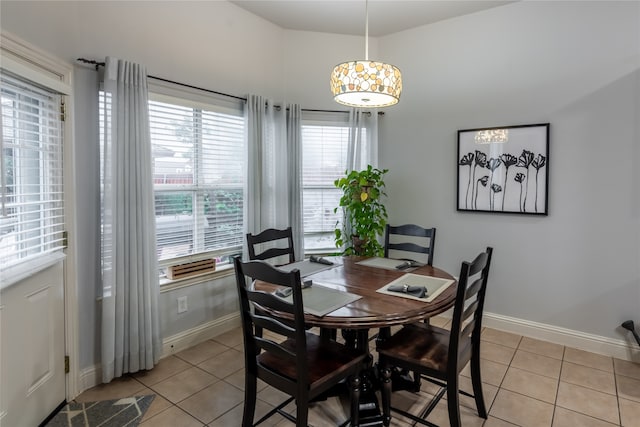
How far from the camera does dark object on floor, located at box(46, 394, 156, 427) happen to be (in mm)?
2098

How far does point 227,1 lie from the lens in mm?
3244

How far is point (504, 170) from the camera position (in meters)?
3.29

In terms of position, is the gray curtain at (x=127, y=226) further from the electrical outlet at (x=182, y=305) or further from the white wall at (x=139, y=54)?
the electrical outlet at (x=182, y=305)

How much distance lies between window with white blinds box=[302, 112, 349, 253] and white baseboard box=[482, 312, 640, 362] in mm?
1773

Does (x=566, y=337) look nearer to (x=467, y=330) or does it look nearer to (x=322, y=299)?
(x=467, y=330)

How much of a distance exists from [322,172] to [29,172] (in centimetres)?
255

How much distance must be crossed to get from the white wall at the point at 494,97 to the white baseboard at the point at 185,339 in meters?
0.10

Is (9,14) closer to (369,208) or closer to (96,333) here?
(96,333)

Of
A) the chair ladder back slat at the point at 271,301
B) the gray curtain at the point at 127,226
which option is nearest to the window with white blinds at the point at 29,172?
the gray curtain at the point at 127,226

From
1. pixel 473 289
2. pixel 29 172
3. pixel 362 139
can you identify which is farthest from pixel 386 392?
pixel 362 139

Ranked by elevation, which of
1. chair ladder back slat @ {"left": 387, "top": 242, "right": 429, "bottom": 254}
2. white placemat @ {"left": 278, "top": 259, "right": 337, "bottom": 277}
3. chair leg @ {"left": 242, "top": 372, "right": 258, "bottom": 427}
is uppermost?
chair ladder back slat @ {"left": 387, "top": 242, "right": 429, "bottom": 254}

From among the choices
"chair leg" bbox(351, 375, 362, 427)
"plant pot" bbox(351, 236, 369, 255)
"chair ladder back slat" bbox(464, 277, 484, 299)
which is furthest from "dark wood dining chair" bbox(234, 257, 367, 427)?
"plant pot" bbox(351, 236, 369, 255)

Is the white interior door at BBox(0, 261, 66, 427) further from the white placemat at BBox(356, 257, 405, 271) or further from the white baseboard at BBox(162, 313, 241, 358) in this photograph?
the white placemat at BBox(356, 257, 405, 271)

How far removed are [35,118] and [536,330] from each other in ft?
13.3
